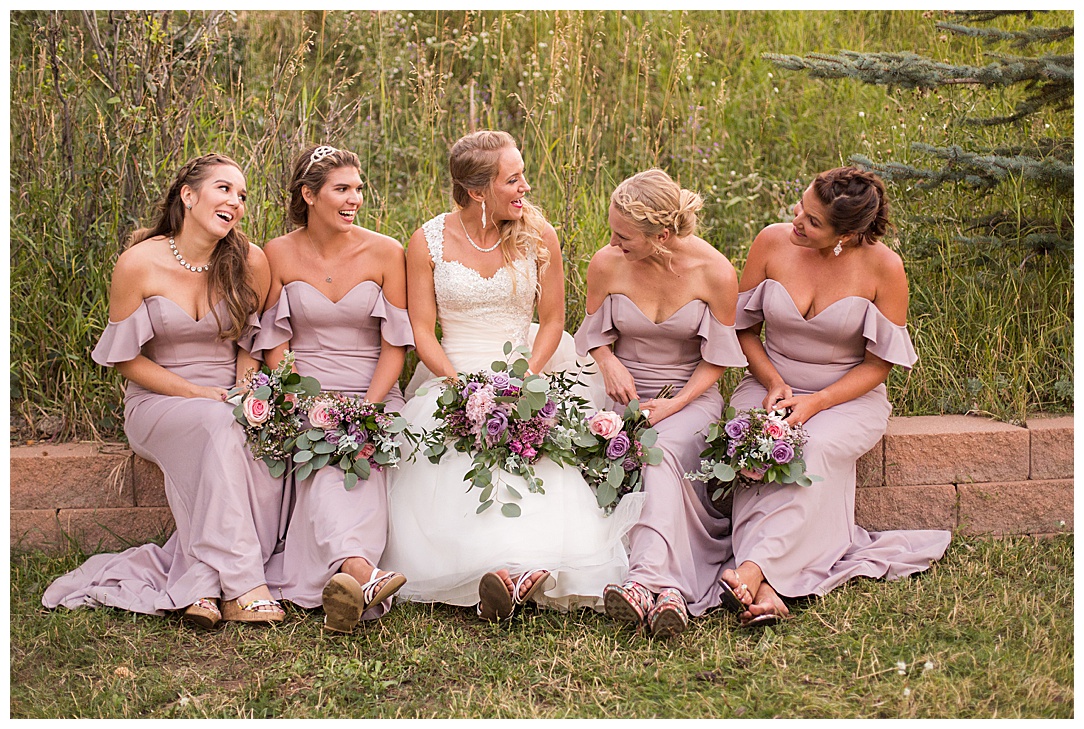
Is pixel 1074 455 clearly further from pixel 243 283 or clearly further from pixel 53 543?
pixel 53 543

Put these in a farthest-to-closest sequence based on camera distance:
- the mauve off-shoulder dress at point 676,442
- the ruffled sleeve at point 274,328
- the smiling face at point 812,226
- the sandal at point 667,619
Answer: the ruffled sleeve at point 274,328 < the smiling face at point 812,226 < the mauve off-shoulder dress at point 676,442 < the sandal at point 667,619

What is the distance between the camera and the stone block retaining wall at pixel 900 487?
394 centimetres

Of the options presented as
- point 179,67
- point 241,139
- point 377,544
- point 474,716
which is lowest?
point 474,716

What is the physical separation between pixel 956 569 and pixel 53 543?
3378 millimetres

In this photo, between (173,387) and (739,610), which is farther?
(173,387)

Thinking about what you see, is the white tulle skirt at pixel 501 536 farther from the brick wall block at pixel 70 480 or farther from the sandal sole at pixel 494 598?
the brick wall block at pixel 70 480

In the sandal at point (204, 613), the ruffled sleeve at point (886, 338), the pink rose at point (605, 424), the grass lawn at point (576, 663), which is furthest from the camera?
the ruffled sleeve at point (886, 338)

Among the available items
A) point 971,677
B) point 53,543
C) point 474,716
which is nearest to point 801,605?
point 971,677

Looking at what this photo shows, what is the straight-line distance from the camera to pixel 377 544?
345cm

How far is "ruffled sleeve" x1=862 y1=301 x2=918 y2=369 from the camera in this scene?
12.1ft

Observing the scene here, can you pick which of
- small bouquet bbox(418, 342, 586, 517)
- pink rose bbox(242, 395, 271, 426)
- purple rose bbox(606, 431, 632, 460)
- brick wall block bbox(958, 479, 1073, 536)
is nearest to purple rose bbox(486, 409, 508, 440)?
small bouquet bbox(418, 342, 586, 517)

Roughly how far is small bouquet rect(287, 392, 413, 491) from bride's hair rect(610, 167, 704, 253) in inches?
42.9

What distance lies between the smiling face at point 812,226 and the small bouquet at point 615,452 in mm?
854

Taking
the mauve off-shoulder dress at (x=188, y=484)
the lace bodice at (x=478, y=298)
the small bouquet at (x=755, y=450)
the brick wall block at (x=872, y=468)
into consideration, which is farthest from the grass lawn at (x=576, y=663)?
the lace bodice at (x=478, y=298)
